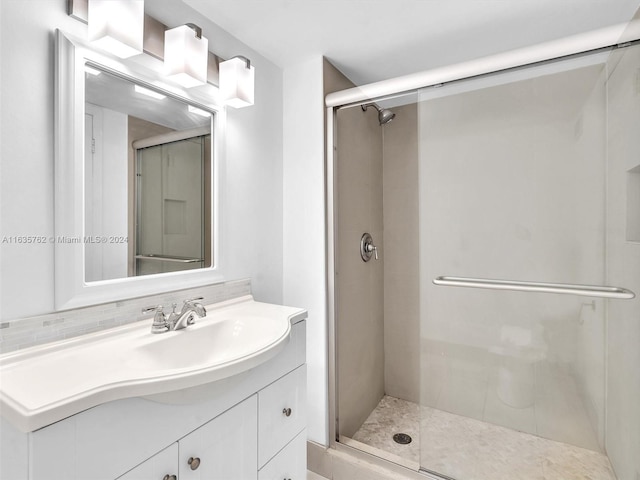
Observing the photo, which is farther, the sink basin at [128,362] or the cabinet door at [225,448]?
the cabinet door at [225,448]

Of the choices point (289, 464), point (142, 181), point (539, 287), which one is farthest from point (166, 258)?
point (539, 287)

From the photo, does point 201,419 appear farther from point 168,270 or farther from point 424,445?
point 424,445

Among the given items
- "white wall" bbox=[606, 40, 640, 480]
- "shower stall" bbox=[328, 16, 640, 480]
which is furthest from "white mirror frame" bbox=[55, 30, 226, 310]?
"white wall" bbox=[606, 40, 640, 480]

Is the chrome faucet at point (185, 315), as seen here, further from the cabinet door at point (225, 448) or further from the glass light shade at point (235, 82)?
the glass light shade at point (235, 82)

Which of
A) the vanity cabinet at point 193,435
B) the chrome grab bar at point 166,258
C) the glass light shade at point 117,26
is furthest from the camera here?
the chrome grab bar at point 166,258

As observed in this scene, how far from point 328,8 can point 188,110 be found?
745 mm

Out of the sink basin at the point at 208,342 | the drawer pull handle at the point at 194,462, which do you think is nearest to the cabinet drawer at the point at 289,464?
the drawer pull handle at the point at 194,462

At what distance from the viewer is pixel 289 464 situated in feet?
4.50

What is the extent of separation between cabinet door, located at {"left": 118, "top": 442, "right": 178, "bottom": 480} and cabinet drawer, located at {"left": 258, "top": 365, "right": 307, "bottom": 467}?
1.10 feet

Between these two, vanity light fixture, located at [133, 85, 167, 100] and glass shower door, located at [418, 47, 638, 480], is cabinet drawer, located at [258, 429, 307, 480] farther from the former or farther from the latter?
vanity light fixture, located at [133, 85, 167, 100]

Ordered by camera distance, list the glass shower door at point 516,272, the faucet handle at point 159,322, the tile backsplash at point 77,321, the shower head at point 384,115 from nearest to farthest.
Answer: the tile backsplash at point 77,321 < the faucet handle at point 159,322 < the glass shower door at point 516,272 < the shower head at point 384,115

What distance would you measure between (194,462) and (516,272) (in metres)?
1.46

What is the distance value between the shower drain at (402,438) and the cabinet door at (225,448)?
43.4 inches

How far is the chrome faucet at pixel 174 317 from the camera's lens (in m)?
1.22
